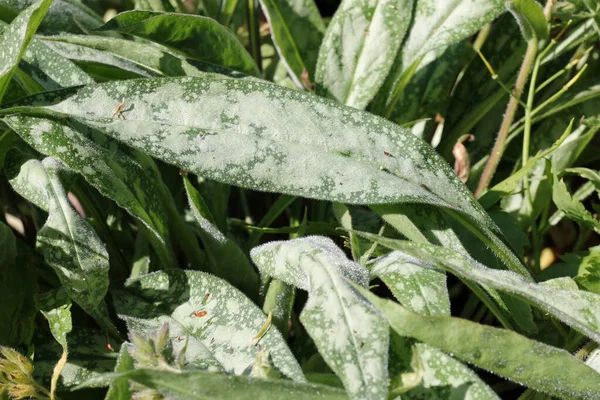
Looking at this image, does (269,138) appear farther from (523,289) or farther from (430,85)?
(430,85)

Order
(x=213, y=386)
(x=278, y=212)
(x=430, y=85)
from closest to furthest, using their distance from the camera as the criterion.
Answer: (x=213, y=386) < (x=278, y=212) < (x=430, y=85)

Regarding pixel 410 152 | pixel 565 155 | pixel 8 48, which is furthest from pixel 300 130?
pixel 565 155

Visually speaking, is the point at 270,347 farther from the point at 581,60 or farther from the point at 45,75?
the point at 581,60

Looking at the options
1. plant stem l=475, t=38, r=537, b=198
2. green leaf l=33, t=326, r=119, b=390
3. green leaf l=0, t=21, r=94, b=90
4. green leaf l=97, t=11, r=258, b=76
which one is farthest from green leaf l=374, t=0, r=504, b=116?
green leaf l=33, t=326, r=119, b=390

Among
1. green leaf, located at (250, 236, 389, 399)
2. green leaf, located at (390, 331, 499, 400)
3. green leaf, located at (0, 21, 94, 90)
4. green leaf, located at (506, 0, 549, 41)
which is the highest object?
green leaf, located at (506, 0, 549, 41)

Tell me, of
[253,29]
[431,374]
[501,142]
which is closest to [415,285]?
[431,374]

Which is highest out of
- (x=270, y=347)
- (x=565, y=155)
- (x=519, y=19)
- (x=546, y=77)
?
(x=519, y=19)

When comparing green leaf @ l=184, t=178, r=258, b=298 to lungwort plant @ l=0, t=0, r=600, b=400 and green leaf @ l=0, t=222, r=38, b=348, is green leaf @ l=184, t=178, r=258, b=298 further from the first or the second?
green leaf @ l=0, t=222, r=38, b=348
